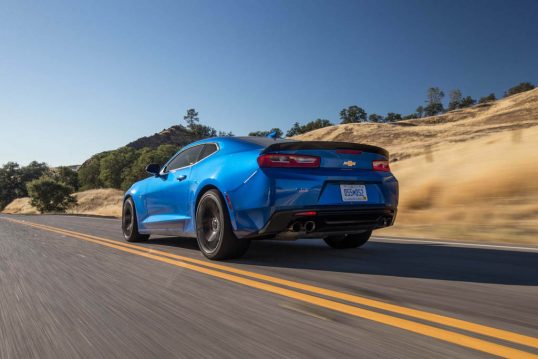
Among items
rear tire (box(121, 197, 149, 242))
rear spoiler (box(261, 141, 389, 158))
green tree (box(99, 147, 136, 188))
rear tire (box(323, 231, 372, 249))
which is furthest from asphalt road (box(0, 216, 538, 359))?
green tree (box(99, 147, 136, 188))

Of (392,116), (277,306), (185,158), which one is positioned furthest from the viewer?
(392,116)

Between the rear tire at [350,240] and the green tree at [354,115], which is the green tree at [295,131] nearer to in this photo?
the green tree at [354,115]

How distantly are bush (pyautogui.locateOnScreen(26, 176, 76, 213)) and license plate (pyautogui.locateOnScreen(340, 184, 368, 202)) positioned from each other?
60460 millimetres

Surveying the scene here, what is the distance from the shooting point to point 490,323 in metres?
2.38

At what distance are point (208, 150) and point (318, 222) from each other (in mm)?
1839

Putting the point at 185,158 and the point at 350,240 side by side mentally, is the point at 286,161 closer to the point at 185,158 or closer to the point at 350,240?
the point at 350,240

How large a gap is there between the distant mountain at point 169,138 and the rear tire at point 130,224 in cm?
15582

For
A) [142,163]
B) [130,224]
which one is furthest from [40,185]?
[130,224]

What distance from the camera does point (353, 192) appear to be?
15.0ft

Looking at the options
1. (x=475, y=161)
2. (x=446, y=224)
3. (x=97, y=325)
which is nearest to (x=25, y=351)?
(x=97, y=325)

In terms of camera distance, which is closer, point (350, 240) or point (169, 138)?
point (350, 240)

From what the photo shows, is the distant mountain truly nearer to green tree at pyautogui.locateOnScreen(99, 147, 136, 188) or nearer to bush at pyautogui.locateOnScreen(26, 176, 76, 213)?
green tree at pyautogui.locateOnScreen(99, 147, 136, 188)

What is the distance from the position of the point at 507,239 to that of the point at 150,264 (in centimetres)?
539

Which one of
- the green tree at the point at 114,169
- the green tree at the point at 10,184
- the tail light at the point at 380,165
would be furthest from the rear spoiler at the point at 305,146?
the green tree at the point at 10,184
